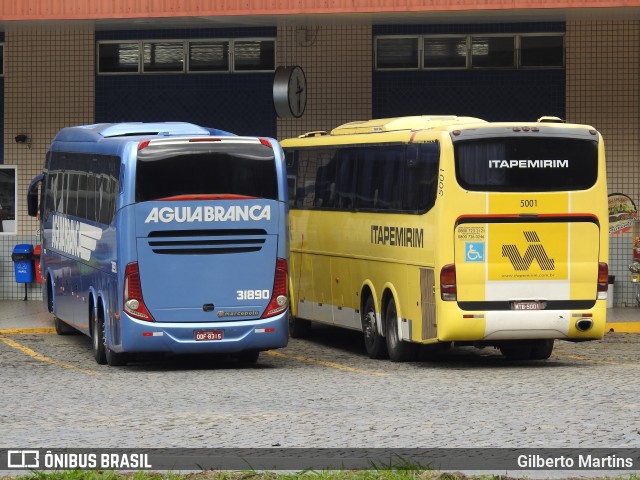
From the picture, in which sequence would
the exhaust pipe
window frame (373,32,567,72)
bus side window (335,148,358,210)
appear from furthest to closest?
1. window frame (373,32,567,72)
2. bus side window (335,148,358,210)
3. the exhaust pipe

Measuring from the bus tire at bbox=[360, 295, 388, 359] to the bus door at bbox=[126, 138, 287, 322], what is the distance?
2.21 metres

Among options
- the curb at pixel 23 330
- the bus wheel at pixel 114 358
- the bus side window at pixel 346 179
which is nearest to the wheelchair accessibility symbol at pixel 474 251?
the bus side window at pixel 346 179

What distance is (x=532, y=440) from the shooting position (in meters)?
12.3

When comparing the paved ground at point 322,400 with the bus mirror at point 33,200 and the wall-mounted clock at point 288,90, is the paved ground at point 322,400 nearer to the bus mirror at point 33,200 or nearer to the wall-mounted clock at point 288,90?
the bus mirror at point 33,200

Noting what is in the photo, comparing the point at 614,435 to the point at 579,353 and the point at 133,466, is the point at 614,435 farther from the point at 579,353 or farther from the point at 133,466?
the point at 579,353

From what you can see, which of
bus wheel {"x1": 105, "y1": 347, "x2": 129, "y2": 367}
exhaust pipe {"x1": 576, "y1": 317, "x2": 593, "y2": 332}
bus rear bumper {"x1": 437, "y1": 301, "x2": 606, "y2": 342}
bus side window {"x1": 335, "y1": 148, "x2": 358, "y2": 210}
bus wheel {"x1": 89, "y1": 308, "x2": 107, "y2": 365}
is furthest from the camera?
bus side window {"x1": 335, "y1": 148, "x2": 358, "y2": 210}

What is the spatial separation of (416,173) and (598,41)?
9677 millimetres

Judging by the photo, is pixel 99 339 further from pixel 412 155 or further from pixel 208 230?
pixel 412 155

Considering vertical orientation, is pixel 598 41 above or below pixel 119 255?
above

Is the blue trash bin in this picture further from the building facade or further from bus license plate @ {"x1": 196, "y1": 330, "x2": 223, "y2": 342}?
bus license plate @ {"x1": 196, "y1": 330, "x2": 223, "y2": 342}

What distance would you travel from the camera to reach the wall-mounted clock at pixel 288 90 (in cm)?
2755

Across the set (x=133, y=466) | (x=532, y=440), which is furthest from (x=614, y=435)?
(x=133, y=466)

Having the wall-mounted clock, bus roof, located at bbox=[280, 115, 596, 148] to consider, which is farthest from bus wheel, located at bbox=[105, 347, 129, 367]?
the wall-mounted clock

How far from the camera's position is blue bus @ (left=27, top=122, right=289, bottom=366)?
19219 mm
